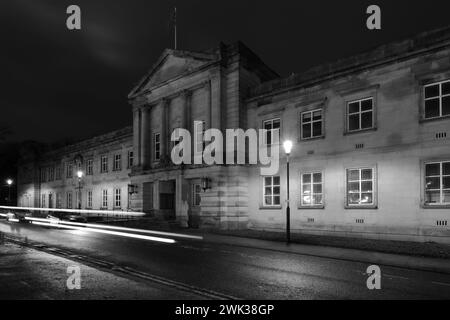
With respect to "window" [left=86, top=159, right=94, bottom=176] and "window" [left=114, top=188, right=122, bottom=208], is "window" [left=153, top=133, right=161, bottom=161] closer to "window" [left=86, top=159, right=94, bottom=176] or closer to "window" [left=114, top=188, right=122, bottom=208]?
"window" [left=114, top=188, right=122, bottom=208]

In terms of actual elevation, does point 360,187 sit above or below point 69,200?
above

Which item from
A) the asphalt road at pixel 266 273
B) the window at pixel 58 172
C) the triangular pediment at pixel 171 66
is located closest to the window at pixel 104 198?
the window at pixel 58 172

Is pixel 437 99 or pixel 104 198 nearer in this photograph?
pixel 437 99

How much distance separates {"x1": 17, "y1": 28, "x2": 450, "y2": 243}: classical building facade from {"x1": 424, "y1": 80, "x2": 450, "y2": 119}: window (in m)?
0.04

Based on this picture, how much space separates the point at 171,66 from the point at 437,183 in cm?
2053

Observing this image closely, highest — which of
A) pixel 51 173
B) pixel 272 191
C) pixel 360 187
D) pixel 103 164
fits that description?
pixel 103 164

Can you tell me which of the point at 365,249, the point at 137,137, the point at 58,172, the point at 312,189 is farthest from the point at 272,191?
the point at 58,172

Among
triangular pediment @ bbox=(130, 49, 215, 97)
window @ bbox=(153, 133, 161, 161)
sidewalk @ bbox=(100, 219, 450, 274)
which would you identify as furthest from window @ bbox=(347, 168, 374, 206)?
window @ bbox=(153, 133, 161, 161)

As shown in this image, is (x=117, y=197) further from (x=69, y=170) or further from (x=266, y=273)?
(x=266, y=273)

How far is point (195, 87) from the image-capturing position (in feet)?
93.0

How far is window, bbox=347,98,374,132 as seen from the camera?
66.9ft

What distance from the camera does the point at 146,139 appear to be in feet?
107

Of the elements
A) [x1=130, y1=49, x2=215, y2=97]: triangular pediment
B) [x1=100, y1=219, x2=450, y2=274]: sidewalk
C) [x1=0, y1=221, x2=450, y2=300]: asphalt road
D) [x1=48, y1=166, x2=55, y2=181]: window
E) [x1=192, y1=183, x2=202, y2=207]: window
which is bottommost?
[x1=100, y1=219, x2=450, y2=274]: sidewalk
